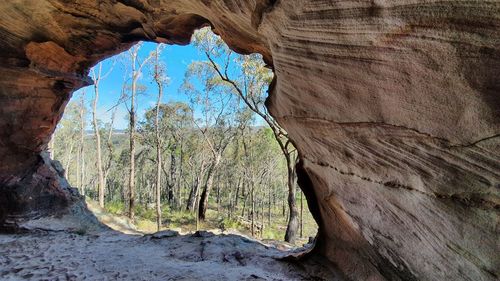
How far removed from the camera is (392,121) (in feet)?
9.52

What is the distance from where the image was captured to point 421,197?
8.99 ft

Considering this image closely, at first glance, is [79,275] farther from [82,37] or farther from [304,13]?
[82,37]

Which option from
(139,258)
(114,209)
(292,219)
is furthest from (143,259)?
(114,209)

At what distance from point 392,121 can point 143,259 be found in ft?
13.8

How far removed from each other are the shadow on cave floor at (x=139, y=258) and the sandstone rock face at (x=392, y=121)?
866mm

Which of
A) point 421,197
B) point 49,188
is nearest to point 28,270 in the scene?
point 49,188

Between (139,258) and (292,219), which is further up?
(139,258)

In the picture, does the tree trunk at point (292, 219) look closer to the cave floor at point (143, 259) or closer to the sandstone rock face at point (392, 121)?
the cave floor at point (143, 259)

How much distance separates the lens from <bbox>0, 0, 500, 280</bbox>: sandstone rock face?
2.21m

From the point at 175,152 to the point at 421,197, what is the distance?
29.3m

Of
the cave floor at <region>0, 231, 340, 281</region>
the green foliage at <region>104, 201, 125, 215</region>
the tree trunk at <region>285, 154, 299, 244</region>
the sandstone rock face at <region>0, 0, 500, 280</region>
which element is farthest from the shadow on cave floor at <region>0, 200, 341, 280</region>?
the green foliage at <region>104, 201, 125, 215</region>

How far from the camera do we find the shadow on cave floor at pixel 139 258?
4.66m

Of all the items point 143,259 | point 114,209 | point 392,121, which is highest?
point 392,121

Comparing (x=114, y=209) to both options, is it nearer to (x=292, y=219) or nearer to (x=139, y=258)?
(x=292, y=219)
